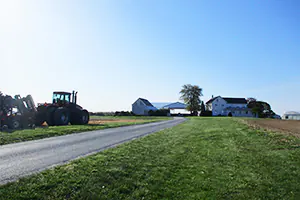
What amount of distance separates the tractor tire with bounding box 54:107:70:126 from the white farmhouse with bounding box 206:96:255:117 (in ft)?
258

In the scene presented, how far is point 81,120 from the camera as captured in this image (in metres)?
26.9

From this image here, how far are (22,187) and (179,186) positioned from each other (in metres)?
→ 3.60

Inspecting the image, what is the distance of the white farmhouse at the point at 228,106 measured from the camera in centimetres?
9388

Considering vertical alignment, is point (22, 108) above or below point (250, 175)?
above

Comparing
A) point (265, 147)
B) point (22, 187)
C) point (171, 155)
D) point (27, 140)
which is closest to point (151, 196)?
point (22, 187)

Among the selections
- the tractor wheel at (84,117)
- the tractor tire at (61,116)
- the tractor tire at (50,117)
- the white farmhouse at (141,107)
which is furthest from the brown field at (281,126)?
the white farmhouse at (141,107)

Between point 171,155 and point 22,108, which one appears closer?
point 171,155

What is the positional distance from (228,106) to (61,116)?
278 ft

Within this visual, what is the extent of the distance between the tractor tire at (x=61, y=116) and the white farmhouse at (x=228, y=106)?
78775 millimetres

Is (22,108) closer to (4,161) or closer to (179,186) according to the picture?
(4,161)

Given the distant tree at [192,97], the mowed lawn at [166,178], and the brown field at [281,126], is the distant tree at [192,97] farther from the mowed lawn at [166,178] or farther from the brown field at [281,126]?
the mowed lawn at [166,178]

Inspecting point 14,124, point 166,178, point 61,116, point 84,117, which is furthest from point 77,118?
point 166,178

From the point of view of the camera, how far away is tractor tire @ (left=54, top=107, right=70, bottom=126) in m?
23.5

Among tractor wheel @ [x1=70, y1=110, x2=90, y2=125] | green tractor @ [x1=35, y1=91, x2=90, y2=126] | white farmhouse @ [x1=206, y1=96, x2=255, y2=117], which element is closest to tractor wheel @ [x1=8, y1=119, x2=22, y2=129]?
green tractor @ [x1=35, y1=91, x2=90, y2=126]
